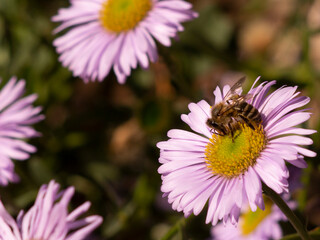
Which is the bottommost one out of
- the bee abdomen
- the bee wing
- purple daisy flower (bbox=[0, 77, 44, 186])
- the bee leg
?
the bee leg

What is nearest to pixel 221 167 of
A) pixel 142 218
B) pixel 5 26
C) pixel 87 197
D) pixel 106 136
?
pixel 142 218

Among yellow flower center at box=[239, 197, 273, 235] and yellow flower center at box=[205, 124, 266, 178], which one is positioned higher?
yellow flower center at box=[205, 124, 266, 178]

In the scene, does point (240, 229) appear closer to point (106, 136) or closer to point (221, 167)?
point (221, 167)

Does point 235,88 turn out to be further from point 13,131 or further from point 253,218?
point 13,131

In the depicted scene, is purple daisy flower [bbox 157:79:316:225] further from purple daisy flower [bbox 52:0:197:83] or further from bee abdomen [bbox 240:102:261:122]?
purple daisy flower [bbox 52:0:197:83]

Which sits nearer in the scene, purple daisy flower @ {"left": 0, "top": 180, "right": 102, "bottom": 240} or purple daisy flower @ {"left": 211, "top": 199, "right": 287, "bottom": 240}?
purple daisy flower @ {"left": 0, "top": 180, "right": 102, "bottom": 240}

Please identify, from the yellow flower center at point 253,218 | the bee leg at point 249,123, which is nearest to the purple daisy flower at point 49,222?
the bee leg at point 249,123

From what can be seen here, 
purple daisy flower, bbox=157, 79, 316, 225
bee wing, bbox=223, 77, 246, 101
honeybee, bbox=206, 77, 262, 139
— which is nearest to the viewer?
purple daisy flower, bbox=157, 79, 316, 225

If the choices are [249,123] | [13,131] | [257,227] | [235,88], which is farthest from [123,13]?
[257,227]

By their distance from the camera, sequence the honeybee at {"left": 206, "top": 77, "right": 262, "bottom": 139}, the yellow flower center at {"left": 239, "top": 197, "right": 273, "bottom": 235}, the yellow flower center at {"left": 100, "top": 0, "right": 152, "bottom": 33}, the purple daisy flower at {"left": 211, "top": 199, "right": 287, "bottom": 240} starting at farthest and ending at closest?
1. the yellow flower center at {"left": 100, "top": 0, "right": 152, "bottom": 33}
2. the yellow flower center at {"left": 239, "top": 197, "right": 273, "bottom": 235}
3. the purple daisy flower at {"left": 211, "top": 199, "right": 287, "bottom": 240}
4. the honeybee at {"left": 206, "top": 77, "right": 262, "bottom": 139}

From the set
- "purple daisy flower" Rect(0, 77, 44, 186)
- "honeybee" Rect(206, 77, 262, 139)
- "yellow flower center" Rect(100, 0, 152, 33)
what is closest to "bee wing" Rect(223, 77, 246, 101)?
"honeybee" Rect(206, 77, 262, 139)
